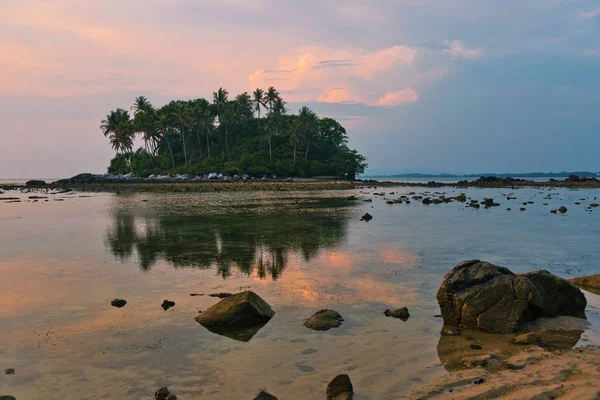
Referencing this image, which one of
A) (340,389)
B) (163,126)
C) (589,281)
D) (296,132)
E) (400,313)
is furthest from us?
(163,126)

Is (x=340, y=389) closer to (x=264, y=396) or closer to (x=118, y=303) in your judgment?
(x=264, y=396)

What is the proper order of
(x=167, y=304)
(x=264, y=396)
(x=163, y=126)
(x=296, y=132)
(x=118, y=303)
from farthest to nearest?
(x=163, y=126) < (x=296, y=132) < (x=118, y=303) < (x=167, y=304) < (x=264, y=396)

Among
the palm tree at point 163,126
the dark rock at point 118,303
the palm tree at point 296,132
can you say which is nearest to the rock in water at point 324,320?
the dark rock at point 118,303

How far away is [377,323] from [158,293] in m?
7.20

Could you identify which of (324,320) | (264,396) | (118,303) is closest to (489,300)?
(324,320)

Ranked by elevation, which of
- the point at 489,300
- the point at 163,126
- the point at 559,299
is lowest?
the point at 559,299

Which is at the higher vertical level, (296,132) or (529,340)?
(296,132)

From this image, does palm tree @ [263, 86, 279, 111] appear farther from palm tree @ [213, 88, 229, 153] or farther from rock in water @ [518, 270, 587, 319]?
rock in water @ [518, 270, 587, 319]

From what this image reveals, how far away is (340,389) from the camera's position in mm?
7234

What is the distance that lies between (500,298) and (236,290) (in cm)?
799

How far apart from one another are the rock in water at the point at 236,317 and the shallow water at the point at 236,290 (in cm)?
32

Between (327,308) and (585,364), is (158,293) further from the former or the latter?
(585,364)

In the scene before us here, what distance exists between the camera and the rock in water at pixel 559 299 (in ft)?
36.5

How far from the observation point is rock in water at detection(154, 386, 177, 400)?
7.23 m
